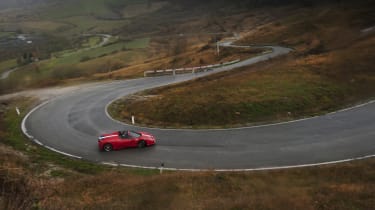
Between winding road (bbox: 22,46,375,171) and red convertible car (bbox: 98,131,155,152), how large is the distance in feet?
→ 1.40

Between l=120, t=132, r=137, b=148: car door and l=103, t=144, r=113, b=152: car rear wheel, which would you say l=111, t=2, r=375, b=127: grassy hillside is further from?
l=103, t=144, r=113, b=152: car rear wheel

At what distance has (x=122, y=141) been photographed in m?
25.6

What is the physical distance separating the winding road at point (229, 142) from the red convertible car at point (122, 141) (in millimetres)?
425

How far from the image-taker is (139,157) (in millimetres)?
24484

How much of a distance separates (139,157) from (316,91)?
785 inches

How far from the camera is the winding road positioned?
2288 centimetres

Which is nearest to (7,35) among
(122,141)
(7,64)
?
(7,64)

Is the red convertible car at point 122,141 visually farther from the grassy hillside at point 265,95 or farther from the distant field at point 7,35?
the distant field at point 7,35

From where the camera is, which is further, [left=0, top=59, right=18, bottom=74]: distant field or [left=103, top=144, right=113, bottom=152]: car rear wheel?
[left=0, top=59, right=18, bottom=74]: distant field

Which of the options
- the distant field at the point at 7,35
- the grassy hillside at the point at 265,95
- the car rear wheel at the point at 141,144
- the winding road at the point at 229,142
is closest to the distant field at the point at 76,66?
the grassy hillside at the point at 265,95

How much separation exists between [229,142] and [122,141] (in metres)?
7.39

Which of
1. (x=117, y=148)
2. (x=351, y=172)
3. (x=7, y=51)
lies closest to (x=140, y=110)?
(x=117, y=148)

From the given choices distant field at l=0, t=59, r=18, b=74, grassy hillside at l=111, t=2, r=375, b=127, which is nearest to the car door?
grassy hillside at l=111, t=2, r=375, b=127

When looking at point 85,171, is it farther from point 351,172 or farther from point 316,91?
point 316,91
